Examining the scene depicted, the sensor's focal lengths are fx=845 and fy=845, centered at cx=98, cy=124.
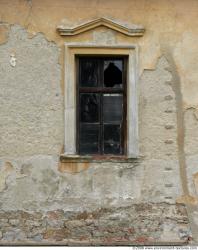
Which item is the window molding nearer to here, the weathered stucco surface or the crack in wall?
the weathered stucco surface

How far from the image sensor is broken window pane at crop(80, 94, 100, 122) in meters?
12.2

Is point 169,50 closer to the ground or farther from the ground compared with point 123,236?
farther from the ground

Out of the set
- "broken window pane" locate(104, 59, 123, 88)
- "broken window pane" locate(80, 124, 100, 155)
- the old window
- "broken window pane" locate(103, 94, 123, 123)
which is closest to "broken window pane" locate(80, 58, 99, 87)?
the old window

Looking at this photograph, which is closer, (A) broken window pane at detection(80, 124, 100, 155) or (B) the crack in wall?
(B) the crack in wall

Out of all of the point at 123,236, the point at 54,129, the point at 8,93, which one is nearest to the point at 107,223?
the point at 123,236

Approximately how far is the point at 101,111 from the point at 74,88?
1.71ft

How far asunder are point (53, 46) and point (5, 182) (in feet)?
6.70

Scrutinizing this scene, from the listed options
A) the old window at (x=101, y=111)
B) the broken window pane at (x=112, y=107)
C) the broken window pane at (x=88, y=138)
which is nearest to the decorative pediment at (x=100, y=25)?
the old window at (x=101, y=111)

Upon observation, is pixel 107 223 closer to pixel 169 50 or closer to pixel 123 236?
pixel 123 236

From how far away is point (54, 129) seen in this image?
12.0 meters

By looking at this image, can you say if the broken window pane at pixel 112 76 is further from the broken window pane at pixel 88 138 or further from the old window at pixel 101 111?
the broken window pane at pixel 88 138

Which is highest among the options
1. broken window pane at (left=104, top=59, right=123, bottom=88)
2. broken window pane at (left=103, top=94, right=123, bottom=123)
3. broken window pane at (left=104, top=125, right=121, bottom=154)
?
broken window pane at (left=104, top=59, right=123, bottom=88)

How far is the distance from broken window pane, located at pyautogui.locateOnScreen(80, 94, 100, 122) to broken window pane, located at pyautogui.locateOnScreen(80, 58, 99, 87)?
0.57ft

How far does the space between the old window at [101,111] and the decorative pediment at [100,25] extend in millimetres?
396
